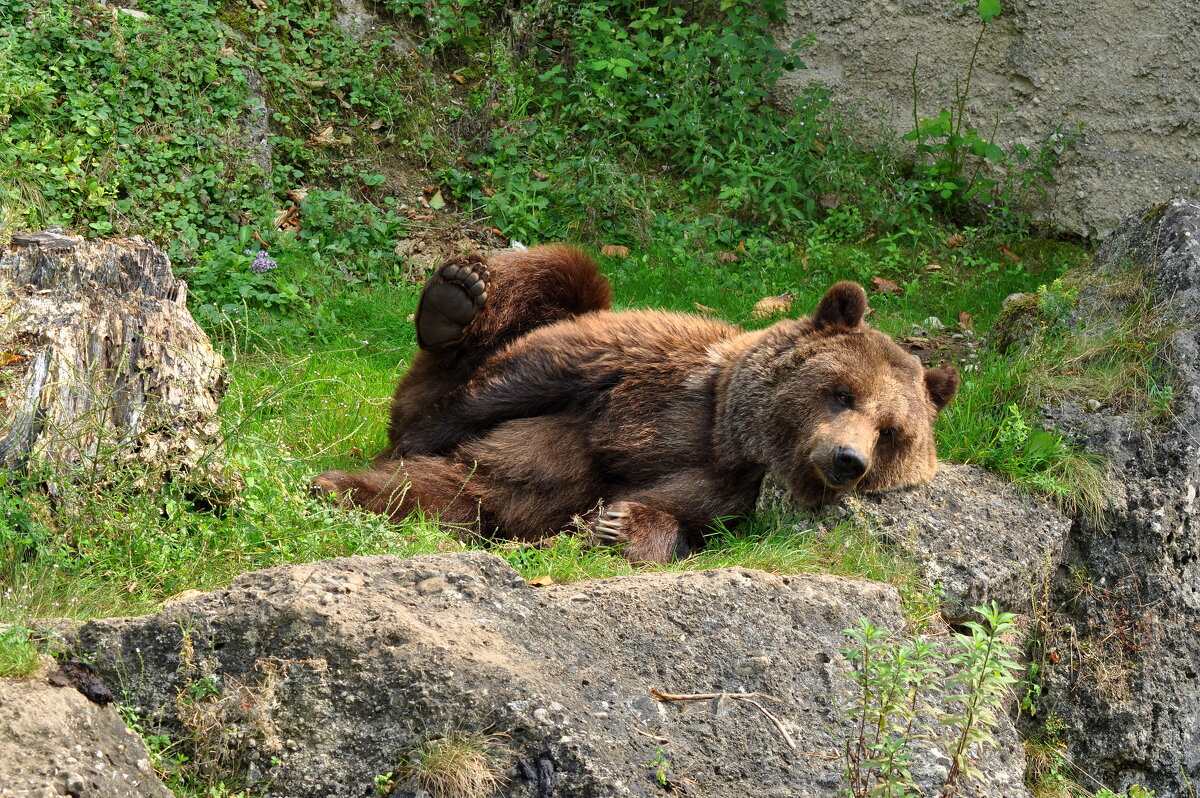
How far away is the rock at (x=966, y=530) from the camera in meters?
4.89

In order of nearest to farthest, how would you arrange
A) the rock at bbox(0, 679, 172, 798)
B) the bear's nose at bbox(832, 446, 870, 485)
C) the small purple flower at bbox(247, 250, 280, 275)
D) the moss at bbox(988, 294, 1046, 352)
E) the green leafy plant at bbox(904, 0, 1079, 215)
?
the rock at bbox(0, 679, 172, 798) → the bear's nose at bbox(832, 446, 870, 485) → the moss at bbox(988, 294, 1046, 352) → the small purple flower at bbox(247, 250, 280, 275) → the green leafy plant at bbox(904, 0, 1079, 215)

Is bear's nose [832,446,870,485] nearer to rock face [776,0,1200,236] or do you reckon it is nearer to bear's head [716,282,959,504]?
bear's head [716,282,959,504]

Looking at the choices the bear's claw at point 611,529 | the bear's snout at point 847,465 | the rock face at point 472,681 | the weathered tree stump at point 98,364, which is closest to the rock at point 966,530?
the bear's snout at point 847,465

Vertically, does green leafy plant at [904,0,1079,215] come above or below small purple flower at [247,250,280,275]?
above

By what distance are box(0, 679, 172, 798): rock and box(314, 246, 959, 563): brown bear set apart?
2.18 metres

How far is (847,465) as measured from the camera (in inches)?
192

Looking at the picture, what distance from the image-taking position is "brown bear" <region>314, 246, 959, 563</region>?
17.2 feet

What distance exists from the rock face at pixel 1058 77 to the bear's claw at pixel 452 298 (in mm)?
5025

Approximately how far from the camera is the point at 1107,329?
6.03 meters

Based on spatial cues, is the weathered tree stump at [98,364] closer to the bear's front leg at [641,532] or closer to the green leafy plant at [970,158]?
the bear's front leg at [641,532]

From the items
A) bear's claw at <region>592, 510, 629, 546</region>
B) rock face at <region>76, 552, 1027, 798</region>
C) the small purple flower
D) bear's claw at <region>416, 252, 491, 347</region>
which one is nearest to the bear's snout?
bear's claw at <region>592, 510, 629, 546</region>

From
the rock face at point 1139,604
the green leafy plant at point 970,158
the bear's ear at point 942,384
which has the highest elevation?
the green leafy plant at point 970,158

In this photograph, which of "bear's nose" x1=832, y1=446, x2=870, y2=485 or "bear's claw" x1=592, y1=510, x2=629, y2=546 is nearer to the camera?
"bear's nose" x1=832, y1=446, x2=870, y2=485

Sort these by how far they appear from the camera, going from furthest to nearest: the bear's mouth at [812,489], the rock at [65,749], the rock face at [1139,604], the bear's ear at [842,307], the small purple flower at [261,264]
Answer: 1. the small purple flower at [261,264]
2. the bear's ear at [842,307]
3. the bear's mouth at [812,489]
4. the rock face at [1139,604]
5. the rock at [65,749]
